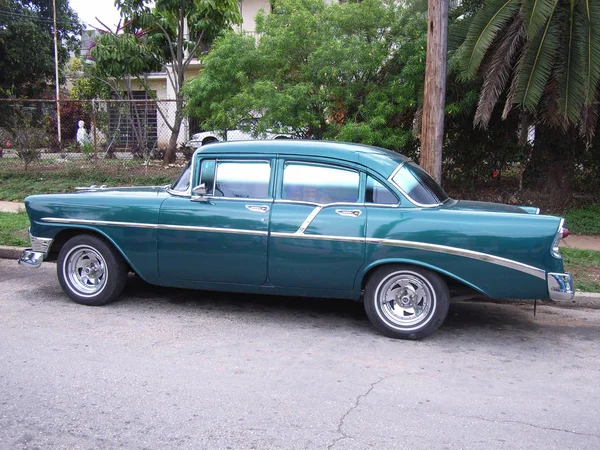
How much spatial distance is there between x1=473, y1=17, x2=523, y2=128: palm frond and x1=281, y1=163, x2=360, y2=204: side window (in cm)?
502

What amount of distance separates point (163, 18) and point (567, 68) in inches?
448

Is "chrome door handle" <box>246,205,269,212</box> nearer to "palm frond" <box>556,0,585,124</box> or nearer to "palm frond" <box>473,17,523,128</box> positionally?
"palm frond" <box>473,17,523,128</box>

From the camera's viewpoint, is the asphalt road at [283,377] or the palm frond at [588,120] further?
the palm frond at [588,120]

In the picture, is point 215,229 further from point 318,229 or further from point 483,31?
point 483,31

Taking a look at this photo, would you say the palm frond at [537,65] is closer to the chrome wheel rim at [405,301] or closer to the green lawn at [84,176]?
the chrome wheel rim at [405,301]

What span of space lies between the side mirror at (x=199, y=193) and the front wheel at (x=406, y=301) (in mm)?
1842

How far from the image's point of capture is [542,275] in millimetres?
5160

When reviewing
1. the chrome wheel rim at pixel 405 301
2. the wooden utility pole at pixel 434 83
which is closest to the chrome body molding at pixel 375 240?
the chrome wheel rim at pixel 405 301

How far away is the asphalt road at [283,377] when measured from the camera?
3.73m

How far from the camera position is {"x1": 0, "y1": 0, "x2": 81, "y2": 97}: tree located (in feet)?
89.8

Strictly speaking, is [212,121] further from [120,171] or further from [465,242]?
[465,242]

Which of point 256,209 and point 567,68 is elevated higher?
point 567,68

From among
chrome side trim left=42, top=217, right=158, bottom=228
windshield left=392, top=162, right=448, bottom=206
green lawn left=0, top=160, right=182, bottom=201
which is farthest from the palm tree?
green lawn left=0, top=160, right=182, bottom=201

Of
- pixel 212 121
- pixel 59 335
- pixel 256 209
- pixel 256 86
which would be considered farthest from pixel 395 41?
pixel 59 335
